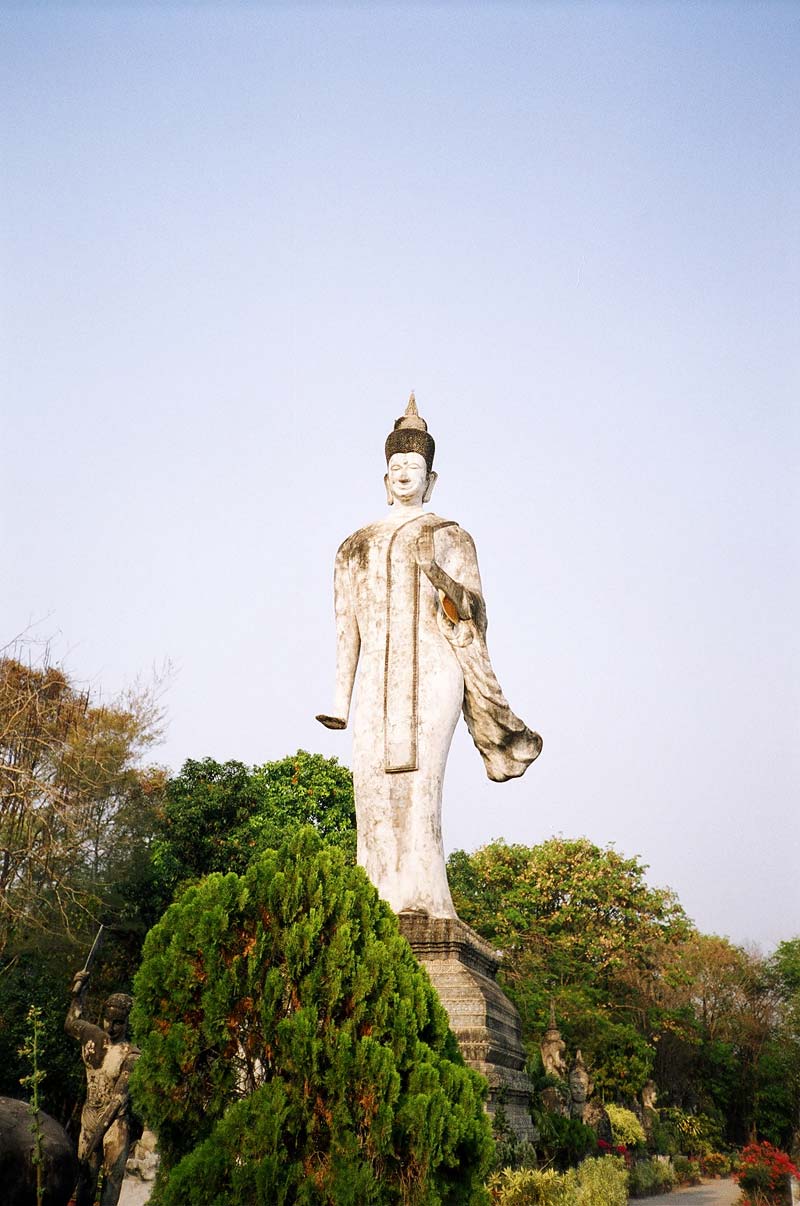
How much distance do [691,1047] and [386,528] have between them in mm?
25764

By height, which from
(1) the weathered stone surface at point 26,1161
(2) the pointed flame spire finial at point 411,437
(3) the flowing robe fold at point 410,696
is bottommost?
(1) the weathered stone surface at point 26,1161

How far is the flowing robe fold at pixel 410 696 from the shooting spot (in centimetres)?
791

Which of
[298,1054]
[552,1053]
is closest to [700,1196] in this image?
[552,1053]

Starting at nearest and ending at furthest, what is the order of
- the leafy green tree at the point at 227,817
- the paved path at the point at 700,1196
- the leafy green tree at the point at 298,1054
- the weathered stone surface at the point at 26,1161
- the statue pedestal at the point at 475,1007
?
the leafy green tree at the point at 298,1054, the weathered stone surface at the point at 26,1161, the statue pedestal at the point at 475,1007, the paved path at the point at 700,1196, the leafy green tree at the point at 227,817

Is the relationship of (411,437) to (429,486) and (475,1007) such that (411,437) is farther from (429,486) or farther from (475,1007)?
(475,1007)

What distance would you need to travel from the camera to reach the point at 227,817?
70.3ft

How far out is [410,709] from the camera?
8.16 metres

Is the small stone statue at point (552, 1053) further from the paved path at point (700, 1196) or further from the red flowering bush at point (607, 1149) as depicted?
the paved path at point (700, 1196)

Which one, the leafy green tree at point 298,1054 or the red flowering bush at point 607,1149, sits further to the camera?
the red flowering bush at point 607,1149

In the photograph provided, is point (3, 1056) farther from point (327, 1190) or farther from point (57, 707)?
point (327, 1190)

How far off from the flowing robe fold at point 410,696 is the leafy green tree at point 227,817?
10753 millimetres

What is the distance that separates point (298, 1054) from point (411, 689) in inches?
167

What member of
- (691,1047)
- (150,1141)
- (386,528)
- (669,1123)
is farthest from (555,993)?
(386,528)

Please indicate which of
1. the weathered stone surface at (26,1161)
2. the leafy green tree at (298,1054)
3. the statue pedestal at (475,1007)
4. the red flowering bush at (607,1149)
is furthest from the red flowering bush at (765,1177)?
the leafy green tree at (298,1054)
